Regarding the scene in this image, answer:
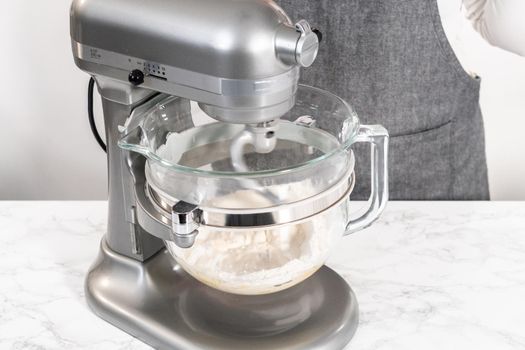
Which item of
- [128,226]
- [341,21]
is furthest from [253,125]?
[341,21]

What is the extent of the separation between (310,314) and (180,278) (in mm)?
143

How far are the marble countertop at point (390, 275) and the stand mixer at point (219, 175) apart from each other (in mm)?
38

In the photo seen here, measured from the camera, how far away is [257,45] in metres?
0.56

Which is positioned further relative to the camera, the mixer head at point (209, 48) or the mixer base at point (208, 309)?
the mixer base at point (208, 309)

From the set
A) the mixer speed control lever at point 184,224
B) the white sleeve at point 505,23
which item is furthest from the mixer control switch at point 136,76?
Result: the white sleeve at point 505,23

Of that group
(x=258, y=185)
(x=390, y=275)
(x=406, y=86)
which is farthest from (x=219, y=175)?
(x=406, y=86)

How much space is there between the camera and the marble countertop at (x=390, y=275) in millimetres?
719

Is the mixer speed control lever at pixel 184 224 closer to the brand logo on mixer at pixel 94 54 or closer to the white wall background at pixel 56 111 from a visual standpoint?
the brand logo on mixer at pixel 94 54

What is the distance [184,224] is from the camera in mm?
614

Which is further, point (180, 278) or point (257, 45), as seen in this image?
point (180, 278)

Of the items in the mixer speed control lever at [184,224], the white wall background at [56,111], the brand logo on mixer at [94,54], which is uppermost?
the brand logo on mixer at [94,54]

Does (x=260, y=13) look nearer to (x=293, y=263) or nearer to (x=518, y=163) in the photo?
(x=293, y=263)

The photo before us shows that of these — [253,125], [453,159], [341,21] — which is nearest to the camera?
[253,125]

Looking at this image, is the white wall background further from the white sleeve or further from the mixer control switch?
the mixer control switch
